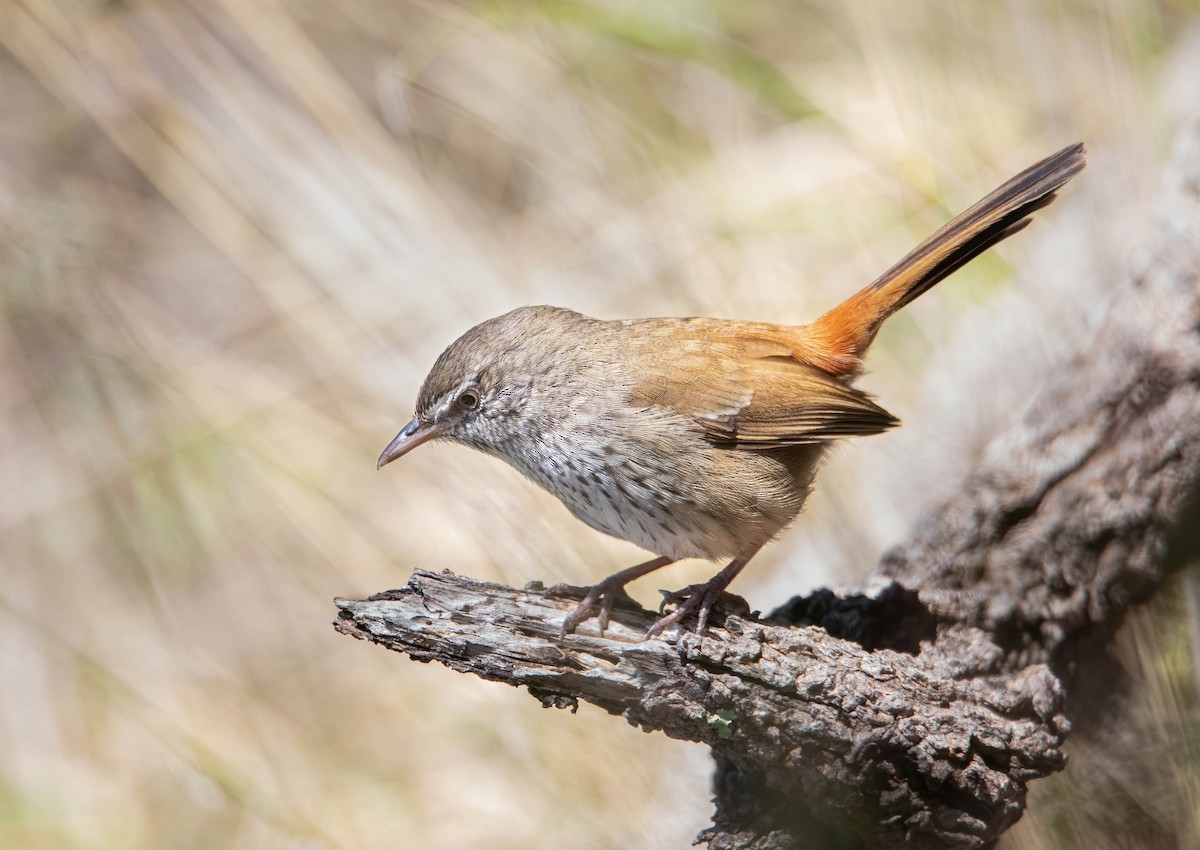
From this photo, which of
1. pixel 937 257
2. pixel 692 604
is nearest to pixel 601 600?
pixel 692 604

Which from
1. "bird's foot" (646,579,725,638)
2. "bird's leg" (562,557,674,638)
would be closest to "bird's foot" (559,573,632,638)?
"bird's leg" (562,557,674,638)

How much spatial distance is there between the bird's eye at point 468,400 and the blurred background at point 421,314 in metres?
1.08

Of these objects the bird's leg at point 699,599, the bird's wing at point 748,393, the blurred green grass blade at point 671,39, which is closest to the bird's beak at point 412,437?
the bird's wing at point 748,393

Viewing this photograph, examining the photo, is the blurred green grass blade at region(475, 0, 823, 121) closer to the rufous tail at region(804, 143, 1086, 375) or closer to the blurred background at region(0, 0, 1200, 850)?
the blurred background at region(0, 0, 1200, 850)

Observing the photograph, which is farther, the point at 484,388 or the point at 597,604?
the point at 484,388

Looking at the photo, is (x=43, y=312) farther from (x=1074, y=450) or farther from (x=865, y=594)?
(x=1074, y=450)

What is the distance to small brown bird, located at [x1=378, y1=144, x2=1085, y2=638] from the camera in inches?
119

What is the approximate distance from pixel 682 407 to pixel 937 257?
0.88 m

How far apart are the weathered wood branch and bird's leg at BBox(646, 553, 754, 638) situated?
8cm

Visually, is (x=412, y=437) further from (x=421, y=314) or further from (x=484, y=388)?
(x=421, y=314)

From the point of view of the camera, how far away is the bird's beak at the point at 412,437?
3.37 meters

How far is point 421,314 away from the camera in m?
5.59

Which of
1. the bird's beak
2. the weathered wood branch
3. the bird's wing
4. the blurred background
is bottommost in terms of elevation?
the weathered wood branch

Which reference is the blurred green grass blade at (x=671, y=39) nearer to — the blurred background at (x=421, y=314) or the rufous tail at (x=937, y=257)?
the blurred background at (x=421, y=314)
